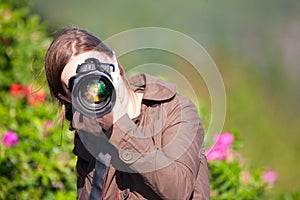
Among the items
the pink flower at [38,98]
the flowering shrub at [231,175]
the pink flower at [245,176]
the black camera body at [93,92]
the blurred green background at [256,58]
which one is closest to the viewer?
the black camera body at [93,92]

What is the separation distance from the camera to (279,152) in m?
4.65

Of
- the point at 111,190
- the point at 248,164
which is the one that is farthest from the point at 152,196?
the point at 248,164

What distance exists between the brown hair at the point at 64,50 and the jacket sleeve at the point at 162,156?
190mm

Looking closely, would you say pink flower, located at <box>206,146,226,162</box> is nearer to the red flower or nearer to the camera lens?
the red flower

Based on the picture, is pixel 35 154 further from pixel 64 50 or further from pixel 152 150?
pixel 152 150

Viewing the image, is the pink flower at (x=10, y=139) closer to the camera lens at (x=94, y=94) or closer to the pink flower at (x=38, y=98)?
the pink flower at (x=38, y=98)

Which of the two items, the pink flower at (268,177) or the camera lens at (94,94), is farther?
the pink flower at (268,177)

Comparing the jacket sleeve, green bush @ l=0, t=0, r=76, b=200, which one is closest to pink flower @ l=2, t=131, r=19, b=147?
green bush @ l=0, t=0, r=76, b=200

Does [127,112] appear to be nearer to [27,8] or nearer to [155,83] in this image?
[155,83]

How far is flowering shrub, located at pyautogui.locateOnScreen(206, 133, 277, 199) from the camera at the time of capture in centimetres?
319

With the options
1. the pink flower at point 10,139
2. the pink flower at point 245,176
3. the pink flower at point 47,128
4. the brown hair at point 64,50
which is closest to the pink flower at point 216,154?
the pink flower at point 245,176

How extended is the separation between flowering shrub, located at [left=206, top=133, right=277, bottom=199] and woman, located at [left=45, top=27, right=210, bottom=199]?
1.19 meters

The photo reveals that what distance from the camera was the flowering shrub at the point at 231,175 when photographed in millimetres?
3193

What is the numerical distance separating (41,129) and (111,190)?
1623 millimetres
